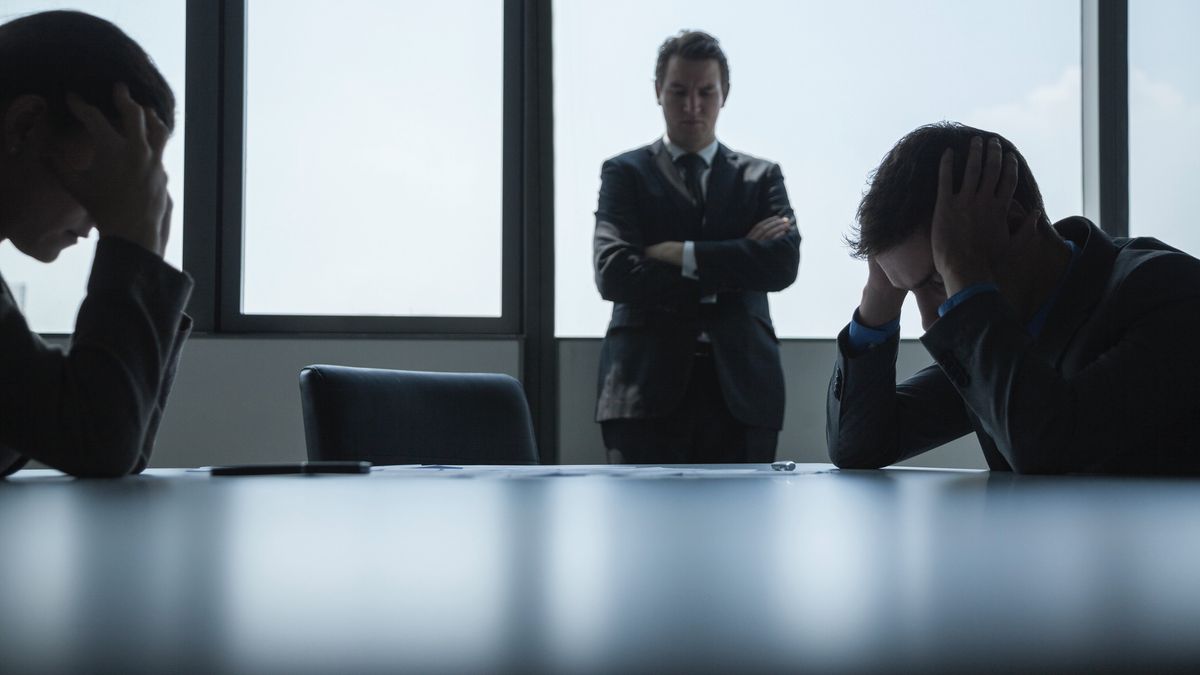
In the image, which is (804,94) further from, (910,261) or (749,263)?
(910,261)

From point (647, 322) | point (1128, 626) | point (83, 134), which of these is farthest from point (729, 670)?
point (647, 322)

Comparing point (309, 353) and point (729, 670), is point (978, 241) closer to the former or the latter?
point (729, 670)

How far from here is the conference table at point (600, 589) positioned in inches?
6.9

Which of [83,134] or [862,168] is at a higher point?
[862,168]

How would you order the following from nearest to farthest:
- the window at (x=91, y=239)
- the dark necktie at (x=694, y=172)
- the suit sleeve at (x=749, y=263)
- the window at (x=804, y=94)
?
1. the suit sleeve at (x=749, y=263)
2. the dark necktie at (x=694, y=172)
3. the window at (x=91, y=239)
4. the window at (x=804, y=94)

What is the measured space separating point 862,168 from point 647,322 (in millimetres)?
1451

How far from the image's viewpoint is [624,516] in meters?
0.51

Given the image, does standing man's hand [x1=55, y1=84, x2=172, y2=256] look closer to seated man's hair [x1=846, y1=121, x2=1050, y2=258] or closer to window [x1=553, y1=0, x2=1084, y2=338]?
seated man's hair [x1=846, y1=121, x2=1050, y2=258]

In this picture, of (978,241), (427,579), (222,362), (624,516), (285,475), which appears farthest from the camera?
(222,362)

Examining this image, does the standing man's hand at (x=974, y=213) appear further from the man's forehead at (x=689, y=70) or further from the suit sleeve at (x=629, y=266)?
the man's forehead at (x=689, y=70)

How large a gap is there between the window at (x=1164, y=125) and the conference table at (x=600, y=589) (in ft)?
12.8

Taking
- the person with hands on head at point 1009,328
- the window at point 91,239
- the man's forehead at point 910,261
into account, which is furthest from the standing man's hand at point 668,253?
the window at point 91,239

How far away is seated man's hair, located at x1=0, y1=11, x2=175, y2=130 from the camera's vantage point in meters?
1.01

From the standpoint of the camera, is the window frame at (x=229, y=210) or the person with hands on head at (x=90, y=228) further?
the window frame at (x=229, y=210)
